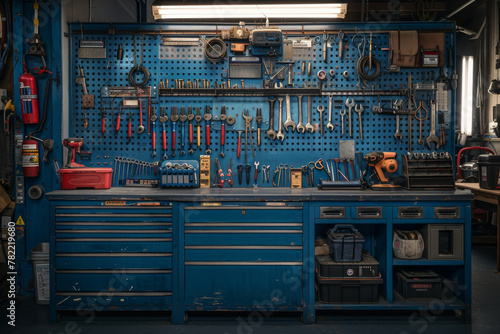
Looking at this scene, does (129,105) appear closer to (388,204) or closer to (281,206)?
(281,206)

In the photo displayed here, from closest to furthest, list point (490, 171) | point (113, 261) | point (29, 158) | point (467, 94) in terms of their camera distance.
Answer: point (113, 261)
point (29, 158)
point (490, 171)
point (467, 94)

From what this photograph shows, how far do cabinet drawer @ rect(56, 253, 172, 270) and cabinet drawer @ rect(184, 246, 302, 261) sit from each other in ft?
0.63

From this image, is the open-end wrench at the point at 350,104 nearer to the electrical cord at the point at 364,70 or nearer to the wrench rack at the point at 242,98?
the wrench rack at the point at 242,98

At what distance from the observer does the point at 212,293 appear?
2.82 meters

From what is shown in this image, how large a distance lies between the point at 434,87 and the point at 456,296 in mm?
1773

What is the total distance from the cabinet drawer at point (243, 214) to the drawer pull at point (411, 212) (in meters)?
0.76

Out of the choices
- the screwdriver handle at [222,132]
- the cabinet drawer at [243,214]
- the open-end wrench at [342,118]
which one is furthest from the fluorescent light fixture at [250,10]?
the cabinet drawer at [243,214]

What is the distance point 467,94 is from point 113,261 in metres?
6.30

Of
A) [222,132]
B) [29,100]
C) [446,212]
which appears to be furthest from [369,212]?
[29,100]

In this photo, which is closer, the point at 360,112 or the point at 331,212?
the point at 331,212

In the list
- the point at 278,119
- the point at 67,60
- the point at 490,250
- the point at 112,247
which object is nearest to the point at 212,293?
the point at 112,247

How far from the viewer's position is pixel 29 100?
326cm

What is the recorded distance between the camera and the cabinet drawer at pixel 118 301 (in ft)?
9.24

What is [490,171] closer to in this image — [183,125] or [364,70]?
[364,70]
